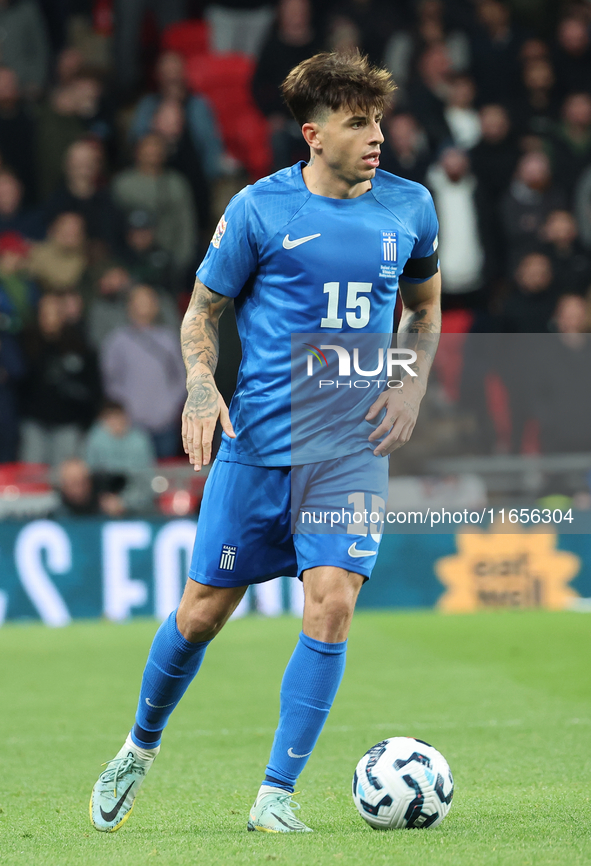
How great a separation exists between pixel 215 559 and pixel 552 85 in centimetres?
1116

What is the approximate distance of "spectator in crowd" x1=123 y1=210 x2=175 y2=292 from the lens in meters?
12.0

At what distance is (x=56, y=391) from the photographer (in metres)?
10.9

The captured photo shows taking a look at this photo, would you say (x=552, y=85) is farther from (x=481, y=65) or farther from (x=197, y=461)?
(x=197, y=461)

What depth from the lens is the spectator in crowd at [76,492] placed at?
1016 cm

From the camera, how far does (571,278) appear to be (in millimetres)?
11742

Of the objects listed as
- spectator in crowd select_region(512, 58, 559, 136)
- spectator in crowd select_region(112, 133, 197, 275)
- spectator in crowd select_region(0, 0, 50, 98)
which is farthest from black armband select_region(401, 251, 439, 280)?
spectator in crowd select_region(0, 0, 50, 98)

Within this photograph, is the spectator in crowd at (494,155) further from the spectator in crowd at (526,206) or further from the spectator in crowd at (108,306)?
the spectator in crowd at (108,306)

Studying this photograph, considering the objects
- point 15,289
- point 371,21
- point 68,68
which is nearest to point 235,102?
point 371,21

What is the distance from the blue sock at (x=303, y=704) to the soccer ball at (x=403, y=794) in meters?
0.20

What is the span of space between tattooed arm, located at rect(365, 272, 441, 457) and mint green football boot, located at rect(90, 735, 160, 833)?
1211 mm

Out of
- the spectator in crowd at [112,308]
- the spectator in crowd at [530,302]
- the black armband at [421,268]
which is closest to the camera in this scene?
the black armband at [421,268]

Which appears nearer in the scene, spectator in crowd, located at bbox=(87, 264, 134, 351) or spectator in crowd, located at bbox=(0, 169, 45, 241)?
spectator in crowd, located at bbox=(87, 264, 134, 351)

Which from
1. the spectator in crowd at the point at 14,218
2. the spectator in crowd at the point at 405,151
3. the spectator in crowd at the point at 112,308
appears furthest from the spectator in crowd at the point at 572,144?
the spectator in crowd at the point at 14,218

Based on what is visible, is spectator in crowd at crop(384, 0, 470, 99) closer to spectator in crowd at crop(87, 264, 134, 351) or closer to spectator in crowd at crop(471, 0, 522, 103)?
spectator in crowd at crop(471, 0, 522, 103)
